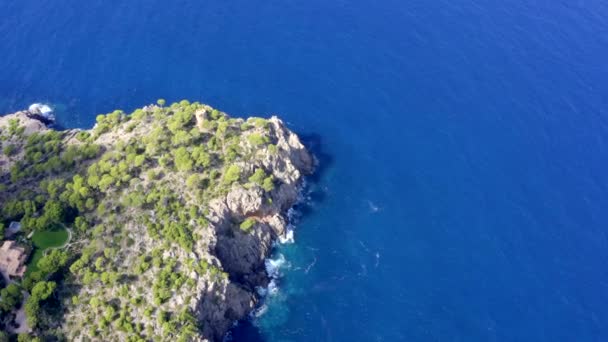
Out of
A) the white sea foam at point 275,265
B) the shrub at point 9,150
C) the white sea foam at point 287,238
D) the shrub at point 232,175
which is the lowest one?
the shrub at point 9,150

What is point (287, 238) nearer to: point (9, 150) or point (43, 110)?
point (9, 150)

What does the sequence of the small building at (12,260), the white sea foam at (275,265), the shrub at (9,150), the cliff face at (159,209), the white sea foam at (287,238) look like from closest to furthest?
1. the cliff face at (159,209)
2. the small building at (12,260)
3. the white sea foam at (275,265)
4. the white sea foam at (287,238)
5. the shrub at (9,150)

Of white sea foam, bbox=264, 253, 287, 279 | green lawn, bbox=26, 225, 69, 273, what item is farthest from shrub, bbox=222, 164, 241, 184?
green lawn, bbox=26, 225, 69, 273

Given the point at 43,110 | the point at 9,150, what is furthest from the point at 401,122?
the point at 43,110

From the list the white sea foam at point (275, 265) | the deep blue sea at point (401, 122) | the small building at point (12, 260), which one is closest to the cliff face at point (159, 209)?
the white sea foam at point (275, 265)

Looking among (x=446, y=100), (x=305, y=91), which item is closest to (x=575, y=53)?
(x=446, y=100)

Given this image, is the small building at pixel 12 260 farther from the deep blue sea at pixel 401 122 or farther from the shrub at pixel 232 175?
the deep blue sea at pixel 401 122

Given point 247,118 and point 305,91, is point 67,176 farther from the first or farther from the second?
point 305,91
